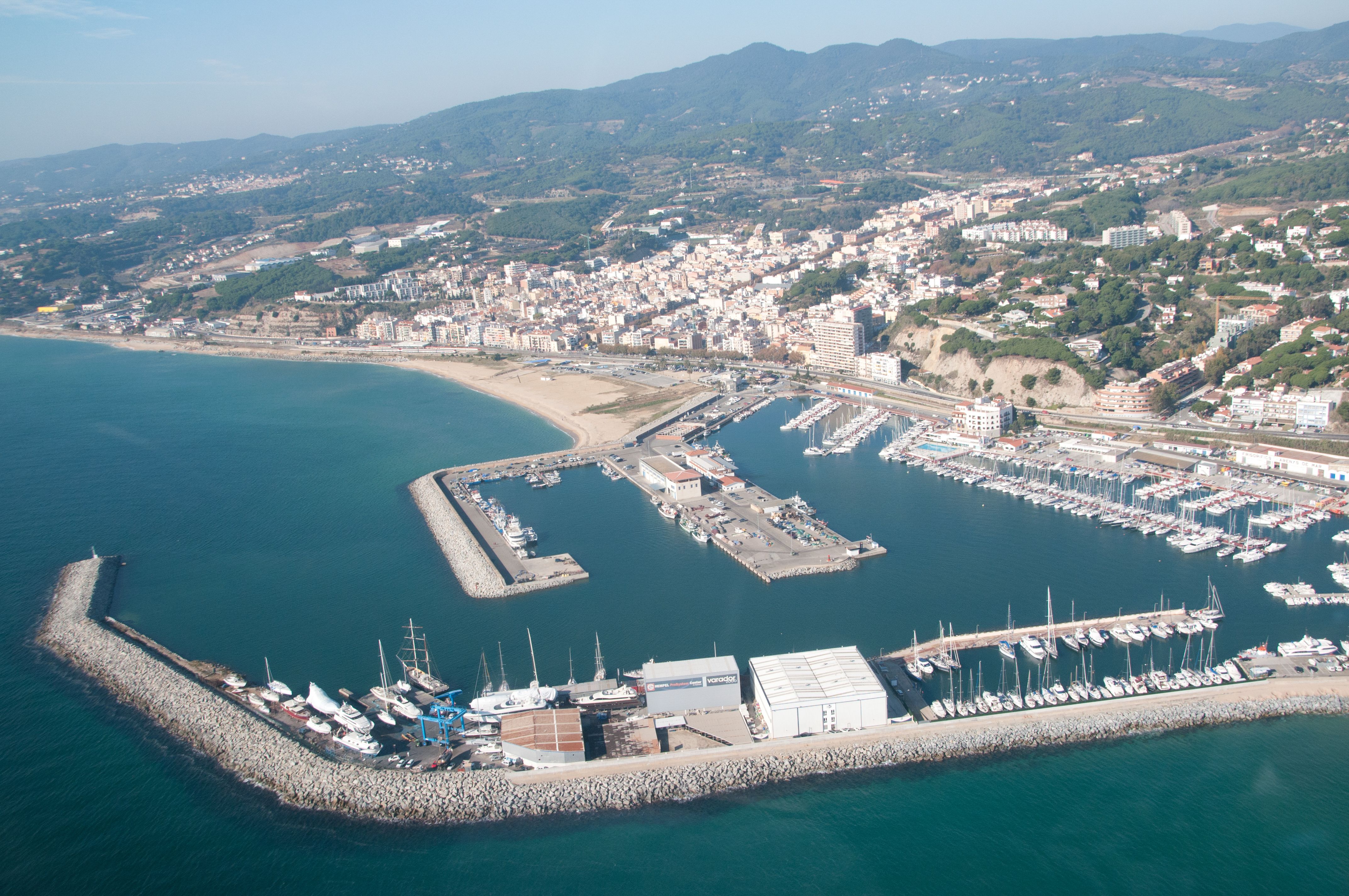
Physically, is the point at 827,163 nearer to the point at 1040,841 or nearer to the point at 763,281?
the point at 763,281

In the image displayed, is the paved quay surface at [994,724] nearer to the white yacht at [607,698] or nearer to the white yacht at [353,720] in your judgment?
the white yacht at [607,698]

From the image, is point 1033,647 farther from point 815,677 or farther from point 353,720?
point 353,720

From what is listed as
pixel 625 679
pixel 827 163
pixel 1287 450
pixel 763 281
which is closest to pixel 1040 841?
pixel 625 679

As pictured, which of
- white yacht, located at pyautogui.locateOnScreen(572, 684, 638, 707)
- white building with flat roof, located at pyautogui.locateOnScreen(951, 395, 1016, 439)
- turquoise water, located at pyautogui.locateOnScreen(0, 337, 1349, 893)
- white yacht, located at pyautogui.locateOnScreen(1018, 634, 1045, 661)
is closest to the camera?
turquoise water, located at pyautogui.locateOnScreen(0, 337, 1349, 893)

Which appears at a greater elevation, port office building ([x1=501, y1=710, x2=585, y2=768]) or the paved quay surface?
port office building ([x1=501, y1=710, x2=585, y2=768])

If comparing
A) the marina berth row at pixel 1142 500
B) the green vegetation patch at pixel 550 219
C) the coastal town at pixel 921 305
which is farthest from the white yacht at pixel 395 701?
the green vegetation patch at pixel 550 219

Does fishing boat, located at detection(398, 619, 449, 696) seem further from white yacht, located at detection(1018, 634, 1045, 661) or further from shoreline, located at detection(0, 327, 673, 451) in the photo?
shoreline, located at detection(0, 327, 673, 451)

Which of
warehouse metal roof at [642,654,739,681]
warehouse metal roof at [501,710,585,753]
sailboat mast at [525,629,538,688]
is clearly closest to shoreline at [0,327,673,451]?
sailboat mast at [525,629,538,688]
